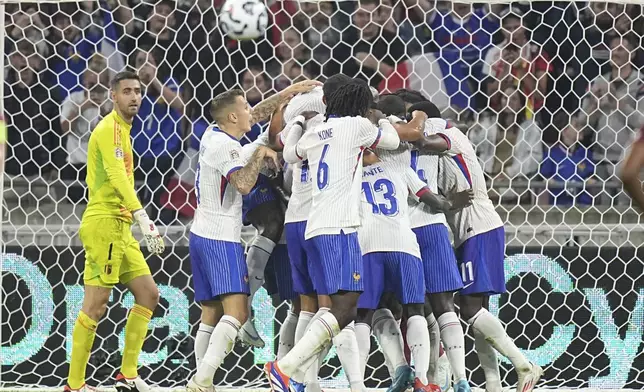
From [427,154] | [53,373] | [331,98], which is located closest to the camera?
[331,98]

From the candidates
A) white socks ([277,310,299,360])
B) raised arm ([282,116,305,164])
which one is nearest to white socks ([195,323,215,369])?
white socks ([277,310,299,360])

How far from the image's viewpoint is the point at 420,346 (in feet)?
20.0

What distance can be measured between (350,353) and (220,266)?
890mm

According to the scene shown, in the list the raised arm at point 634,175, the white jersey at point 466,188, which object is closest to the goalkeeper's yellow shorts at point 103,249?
the white jersey at point 466,188

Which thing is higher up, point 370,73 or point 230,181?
point 370,73

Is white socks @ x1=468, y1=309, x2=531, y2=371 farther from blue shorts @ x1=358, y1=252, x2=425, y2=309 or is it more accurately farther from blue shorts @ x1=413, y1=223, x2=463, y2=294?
blue shorts @ x1=358, y1=252, x2=425, y2=309

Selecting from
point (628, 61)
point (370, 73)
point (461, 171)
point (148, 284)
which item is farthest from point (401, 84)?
point (148, 284)

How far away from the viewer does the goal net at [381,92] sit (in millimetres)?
7695

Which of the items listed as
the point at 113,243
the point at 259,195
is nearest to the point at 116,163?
the point at 113,243

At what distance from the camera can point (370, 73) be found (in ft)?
29.5

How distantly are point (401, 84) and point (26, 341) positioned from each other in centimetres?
327

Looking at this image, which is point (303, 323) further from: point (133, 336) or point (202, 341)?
point (133, 336)

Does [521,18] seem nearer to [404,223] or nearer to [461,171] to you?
[461,171]

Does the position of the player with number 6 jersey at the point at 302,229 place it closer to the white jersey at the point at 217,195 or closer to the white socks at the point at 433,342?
the white jersey at the point at 217,195
